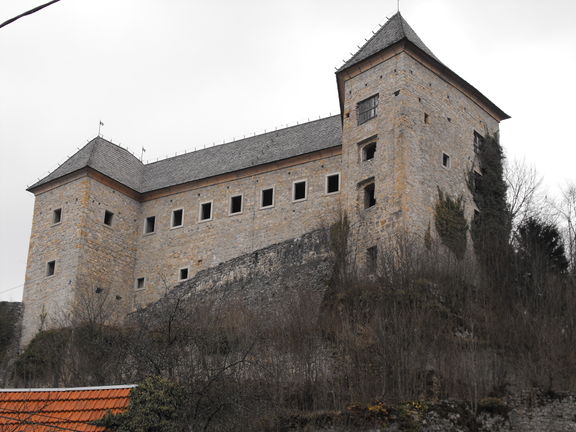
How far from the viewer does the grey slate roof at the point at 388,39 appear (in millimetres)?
37312

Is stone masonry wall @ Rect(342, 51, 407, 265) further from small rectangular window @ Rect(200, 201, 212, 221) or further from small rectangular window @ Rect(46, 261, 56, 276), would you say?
small rectangular window @ Rect(46, 261, 56, 276)

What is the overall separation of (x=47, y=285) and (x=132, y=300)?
387cm

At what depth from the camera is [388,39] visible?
37.8 metres

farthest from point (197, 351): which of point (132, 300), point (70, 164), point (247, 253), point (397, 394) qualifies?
point (70, 164)

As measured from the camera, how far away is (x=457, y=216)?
116 ft

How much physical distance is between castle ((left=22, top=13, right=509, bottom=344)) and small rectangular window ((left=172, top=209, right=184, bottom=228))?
0.08 m

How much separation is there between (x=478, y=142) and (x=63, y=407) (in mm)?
23437

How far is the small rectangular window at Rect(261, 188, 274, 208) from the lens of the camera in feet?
133

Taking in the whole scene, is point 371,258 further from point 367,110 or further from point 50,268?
point 50,268

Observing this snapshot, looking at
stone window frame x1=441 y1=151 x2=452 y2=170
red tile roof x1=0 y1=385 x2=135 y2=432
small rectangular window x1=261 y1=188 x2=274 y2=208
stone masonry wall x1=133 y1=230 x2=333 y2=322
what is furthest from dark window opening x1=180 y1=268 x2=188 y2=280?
red tile roof x1=0 y1=385 x2=135 y2=432

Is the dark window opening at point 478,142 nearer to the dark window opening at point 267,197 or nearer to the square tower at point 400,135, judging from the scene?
the square tower at point 400,135

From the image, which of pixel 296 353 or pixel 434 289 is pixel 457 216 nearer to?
pixel 434 289

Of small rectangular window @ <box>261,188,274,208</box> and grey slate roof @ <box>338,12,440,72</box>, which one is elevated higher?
grey slate roof @ <box>338,12,440,72</box>

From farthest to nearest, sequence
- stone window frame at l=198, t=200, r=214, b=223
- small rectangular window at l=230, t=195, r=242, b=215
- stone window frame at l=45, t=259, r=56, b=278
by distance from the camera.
Answer: stone window frame at l=198, t=200, r=214, b=223, stone window frame at l=45, t=259, r=56, b=278, small rectangular window at l=230, t=195, r=242, b=215
